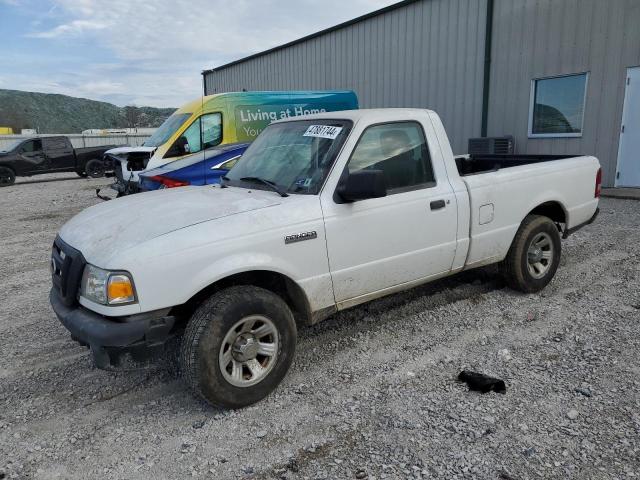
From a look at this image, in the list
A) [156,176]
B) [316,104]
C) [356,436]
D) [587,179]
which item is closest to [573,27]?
[316,104]

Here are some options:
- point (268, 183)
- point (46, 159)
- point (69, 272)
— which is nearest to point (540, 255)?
point (268, 183)

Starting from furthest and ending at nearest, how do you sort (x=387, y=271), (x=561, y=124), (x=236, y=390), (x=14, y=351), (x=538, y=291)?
(x=561, y=124)
(x=538, y=291)
(x=14, y=351)
(x=387, y=271)
(x=236, y=390)

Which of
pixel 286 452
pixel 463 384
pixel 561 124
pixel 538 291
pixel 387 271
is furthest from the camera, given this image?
pixel 561 124

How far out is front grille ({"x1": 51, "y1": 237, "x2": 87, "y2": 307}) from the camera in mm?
2973

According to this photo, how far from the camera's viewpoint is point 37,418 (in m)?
3.09

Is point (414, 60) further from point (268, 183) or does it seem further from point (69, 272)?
point (69, 272)

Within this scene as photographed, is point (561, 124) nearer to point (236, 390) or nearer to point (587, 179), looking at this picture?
point (587, 179)

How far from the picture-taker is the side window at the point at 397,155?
12.1 feet

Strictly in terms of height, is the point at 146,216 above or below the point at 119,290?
above

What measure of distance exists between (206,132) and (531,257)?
670 cm

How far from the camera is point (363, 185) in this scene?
3195mm

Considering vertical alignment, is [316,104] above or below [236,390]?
above

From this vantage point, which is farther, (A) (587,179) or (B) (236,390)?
(A) (587,179)

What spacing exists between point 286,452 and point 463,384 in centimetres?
133
